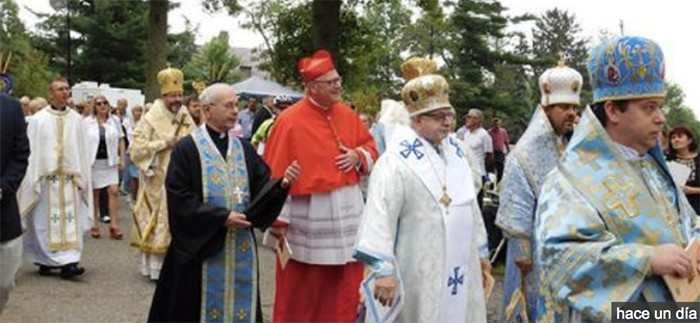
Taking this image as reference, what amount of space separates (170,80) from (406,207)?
Answer: 462 cm

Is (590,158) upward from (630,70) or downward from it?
downward

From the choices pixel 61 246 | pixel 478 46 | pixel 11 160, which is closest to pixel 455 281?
pixel 11 160

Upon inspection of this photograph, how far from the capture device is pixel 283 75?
24.4m

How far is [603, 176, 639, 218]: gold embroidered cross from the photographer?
292cm

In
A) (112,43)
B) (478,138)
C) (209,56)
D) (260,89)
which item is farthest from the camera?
(209,56)

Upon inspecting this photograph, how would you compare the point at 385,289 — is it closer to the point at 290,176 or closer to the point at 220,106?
the point at 290,176

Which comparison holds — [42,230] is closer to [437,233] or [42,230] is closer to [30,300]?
[30,300]

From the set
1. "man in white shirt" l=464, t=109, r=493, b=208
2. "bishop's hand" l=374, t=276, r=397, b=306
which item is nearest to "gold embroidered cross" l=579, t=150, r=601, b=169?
"bishop's hand" l=374, t=276, r=397, b=306

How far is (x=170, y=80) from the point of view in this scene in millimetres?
8703

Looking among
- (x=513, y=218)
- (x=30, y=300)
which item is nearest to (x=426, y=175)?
(x=513, y=218)

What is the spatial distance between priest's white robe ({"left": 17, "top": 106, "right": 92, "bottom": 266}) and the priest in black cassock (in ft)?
12.3

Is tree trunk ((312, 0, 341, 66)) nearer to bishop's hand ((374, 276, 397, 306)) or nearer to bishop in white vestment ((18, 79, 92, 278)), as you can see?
bishop in white vestment ((18, 79, 92, 278))

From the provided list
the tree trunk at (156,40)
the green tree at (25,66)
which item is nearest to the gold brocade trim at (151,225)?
the tree trunk at (156,40)

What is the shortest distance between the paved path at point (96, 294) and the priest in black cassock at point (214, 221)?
69.9 inches
